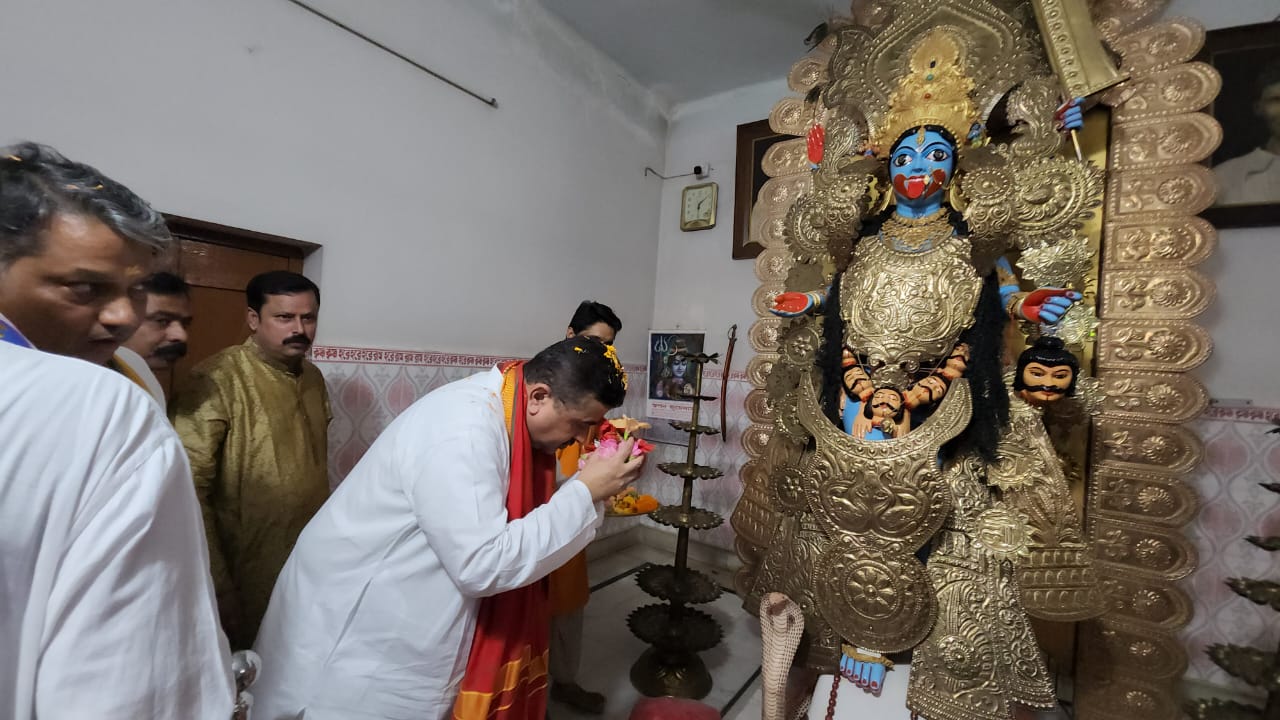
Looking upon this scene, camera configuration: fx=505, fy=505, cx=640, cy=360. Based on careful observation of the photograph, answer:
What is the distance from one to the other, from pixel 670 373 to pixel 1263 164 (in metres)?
2.83

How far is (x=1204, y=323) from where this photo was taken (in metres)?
2.04

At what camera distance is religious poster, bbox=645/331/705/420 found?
136 inches

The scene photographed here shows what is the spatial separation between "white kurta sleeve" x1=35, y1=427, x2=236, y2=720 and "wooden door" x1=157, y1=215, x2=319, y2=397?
4.76 feet

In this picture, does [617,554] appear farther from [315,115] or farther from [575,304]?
[315,115]

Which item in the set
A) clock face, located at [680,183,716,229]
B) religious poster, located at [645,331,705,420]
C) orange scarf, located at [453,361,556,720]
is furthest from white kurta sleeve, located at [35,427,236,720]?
clock face, located at [680,183,716,229]

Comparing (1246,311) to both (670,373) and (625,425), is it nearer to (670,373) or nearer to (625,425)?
(625,425)

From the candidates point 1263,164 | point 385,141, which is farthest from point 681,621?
point 1263,164

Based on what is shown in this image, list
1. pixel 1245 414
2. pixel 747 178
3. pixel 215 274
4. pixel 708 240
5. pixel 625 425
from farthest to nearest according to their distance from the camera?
1. pixel 708 240
2. pixel 747 178
3. pixel 1245 414
4. pixel 215 274
5. pixel 625 425

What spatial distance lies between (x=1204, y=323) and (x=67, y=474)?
3.25m

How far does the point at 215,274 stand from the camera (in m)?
1.78

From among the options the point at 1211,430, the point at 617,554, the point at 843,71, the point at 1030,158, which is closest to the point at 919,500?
the point at 1030,158

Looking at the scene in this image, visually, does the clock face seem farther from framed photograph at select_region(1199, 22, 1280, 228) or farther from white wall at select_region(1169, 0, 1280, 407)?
white wall at select_region(1169, 0, 1280, 407)

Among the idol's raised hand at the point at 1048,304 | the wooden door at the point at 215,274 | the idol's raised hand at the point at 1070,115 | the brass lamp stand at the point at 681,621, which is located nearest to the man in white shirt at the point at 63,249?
the wooden door at the point at 215,274

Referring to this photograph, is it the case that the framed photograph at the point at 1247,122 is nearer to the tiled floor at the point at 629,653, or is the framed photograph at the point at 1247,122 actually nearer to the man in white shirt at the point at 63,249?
the tiled floor at the point at 629,653
